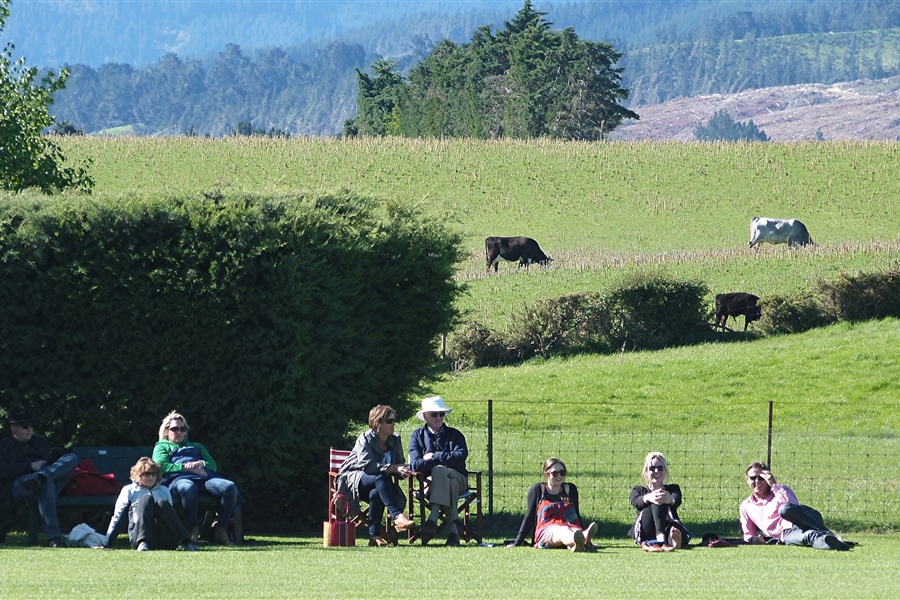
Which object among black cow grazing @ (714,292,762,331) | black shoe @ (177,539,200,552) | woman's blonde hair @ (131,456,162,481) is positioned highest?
black cow grazing @ (714,292,762,331)

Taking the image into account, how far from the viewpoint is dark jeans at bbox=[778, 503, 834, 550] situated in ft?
38.5

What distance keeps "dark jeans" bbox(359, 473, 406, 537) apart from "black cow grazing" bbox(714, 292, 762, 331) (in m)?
21.7

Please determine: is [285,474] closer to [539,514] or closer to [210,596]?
[539,514]

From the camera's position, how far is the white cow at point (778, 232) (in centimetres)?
5019

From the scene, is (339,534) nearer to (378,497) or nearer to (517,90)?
(378,497)

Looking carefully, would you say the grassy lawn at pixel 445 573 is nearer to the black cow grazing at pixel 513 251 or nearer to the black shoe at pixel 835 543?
the black shoe at pixel 835 543

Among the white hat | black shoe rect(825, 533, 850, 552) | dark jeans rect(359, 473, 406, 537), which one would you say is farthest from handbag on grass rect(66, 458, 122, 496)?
black shoe rect(825, 533, 850, 552)

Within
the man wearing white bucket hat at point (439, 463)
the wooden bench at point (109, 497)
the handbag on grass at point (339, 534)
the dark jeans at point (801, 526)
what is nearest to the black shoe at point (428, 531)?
the man wearing white bucket hat at point (439, 463)

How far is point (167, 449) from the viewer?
12.2 m

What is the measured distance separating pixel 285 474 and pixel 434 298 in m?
2.85

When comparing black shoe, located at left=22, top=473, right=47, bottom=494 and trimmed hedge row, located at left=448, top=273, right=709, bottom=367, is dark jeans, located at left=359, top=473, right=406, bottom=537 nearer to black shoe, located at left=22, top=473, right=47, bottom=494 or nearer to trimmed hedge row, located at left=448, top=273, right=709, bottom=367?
black shoe, located at left=22, top=473, right=47, bottom=494

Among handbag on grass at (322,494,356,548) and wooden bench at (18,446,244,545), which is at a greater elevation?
wooden bench at (18,446,244,545)

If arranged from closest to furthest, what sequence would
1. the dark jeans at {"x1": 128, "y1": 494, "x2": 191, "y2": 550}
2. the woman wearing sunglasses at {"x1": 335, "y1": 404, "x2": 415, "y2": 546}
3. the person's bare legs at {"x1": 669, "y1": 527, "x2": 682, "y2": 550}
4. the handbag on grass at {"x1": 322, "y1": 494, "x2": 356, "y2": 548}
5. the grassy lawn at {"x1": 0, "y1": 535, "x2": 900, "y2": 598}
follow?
the grassy lawn at {"x1": 0, "y1": 535, "x2": 900, "y2": 598} → the dark jeans at {"x1": 128, "y1": 494, "x2": 191, "y2": 550} → the person's bare legs at {"x1": 669, "y1": 527, "x2": 682, "y2": 550} → the handbag on grass at {"x1": 322, "y1": 494, "x2": 356, "y2": 548} → the woman wearing sunglasses at {"x1": 335, "y1": 404, "x2": 415, "y2": 546}

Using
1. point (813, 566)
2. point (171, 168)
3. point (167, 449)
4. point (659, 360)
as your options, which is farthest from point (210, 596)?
point (171, 168)
